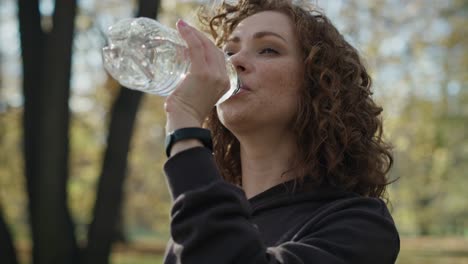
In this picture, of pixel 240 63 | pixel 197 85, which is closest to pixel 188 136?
pixel 197 85

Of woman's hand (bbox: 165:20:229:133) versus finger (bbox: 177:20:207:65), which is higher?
finger (bbox: 177:20:207:65)

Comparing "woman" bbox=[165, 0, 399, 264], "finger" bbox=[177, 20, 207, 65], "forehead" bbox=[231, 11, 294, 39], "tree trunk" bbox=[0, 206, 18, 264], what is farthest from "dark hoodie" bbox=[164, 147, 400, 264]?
"tree trunk" bbox=[0, 206, 18, 264]

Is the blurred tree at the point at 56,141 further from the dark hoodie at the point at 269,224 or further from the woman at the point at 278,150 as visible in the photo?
the dark hoodie at the point at 269,224

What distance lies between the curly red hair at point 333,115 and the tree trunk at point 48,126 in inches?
222

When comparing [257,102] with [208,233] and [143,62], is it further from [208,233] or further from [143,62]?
[208,233]

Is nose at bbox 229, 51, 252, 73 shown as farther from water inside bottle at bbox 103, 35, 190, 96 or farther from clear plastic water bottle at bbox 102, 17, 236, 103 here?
water inside bottle at bbox 103, 35, 190, 96

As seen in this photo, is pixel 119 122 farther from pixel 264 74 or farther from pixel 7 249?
pixel 264 74

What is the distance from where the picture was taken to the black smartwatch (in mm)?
1621

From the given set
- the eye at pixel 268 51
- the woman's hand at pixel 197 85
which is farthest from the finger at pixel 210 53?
the eye at pixel 268 51

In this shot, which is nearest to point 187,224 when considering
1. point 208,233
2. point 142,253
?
point 208,233

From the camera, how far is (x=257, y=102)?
6.63ft

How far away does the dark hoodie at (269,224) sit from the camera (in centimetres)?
154

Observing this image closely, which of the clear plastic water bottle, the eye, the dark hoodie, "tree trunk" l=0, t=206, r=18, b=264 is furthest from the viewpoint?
"tree trunk" l=0, t=206, r=18, b=264

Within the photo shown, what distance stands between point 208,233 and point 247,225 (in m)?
0.10
